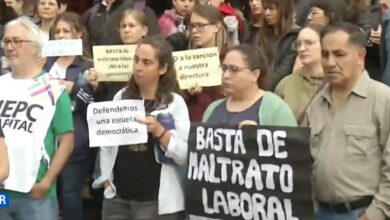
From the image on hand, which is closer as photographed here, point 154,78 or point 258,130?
point 258,130

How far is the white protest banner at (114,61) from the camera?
5902 mm

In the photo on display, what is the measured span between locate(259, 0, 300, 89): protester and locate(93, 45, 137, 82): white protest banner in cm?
96

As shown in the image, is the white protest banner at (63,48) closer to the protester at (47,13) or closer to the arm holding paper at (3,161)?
the protester at (47,13)

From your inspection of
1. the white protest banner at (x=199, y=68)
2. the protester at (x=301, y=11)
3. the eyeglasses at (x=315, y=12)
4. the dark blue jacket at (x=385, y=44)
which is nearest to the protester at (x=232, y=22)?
the protester at (x=301, y=11)

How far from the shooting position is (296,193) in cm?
421

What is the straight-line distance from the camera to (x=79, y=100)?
6.02 metres

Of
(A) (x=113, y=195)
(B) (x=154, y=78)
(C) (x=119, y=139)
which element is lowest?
(A) (x=113, y=195)

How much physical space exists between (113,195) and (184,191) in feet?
1.56

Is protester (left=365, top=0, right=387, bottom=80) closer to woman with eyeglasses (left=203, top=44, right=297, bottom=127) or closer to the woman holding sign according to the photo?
the woman holding sign

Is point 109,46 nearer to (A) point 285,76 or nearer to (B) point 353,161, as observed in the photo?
(A) point 285,76

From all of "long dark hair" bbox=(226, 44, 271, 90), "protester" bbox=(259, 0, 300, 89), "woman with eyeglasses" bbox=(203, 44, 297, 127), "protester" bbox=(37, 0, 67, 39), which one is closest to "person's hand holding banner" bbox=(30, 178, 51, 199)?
"woman with eyeglasses" bbox=(203, 44, 297, 127)

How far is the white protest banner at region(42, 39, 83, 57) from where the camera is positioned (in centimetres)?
609

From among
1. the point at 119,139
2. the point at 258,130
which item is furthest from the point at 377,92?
the point at 119,139

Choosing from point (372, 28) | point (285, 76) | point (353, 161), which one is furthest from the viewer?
point (372, 28)
